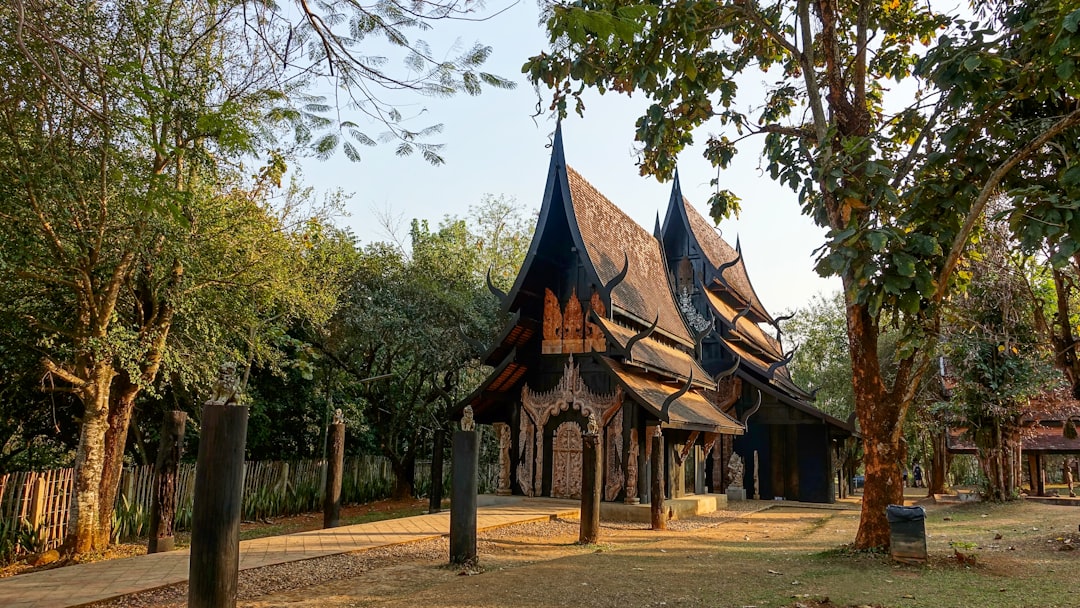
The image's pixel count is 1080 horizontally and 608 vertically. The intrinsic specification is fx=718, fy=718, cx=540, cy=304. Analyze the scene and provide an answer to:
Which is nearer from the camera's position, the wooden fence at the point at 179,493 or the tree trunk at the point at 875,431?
the tree trunk at the point at 875,431

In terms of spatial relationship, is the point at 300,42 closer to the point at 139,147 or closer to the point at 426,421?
the point at 139,147

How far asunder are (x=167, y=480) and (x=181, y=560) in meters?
3.38

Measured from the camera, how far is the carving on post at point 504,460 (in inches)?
586

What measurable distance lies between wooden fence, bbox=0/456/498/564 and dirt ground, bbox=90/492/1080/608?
5.48 metres

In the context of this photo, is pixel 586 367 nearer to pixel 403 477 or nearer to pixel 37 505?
pixel 403 477

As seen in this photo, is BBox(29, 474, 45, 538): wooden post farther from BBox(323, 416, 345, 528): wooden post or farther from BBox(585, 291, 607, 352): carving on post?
BBox(585, 291, 607, 352): carving on post

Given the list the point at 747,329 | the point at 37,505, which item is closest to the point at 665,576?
the point at 37,505

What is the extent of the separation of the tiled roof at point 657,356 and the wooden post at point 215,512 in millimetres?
8785

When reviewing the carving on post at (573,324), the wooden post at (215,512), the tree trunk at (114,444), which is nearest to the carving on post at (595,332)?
the carving on post at (573,324)

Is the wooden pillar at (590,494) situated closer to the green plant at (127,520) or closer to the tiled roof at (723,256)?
the green plant at (127,520)

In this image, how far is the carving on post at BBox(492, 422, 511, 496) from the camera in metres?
14.9

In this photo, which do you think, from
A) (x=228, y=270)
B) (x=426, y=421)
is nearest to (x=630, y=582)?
(x=228, y=270)

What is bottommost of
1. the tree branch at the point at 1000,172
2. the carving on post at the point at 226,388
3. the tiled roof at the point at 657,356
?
the carving on post at the point at 226,388

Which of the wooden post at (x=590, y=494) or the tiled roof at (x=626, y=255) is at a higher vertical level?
the tiled roof at (x=626, y=255)
